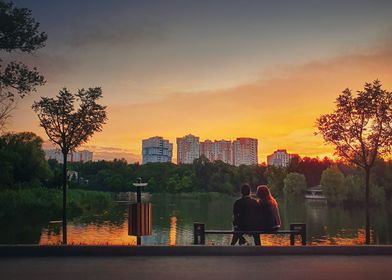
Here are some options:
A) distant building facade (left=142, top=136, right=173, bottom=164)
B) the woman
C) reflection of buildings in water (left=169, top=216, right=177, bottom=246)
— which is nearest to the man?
the woman

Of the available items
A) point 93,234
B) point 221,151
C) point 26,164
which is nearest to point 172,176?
point 26,164

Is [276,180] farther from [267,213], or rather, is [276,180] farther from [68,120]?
[267,213]

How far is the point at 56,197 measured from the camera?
4084cm

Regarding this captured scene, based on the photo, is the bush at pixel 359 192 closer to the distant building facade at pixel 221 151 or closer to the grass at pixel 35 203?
the grass at pixel 35 203

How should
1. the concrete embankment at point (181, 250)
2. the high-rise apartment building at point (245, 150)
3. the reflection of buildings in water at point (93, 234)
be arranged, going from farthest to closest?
the high-rise apartment building at point (245, 150) < the reflection of buildings in water at point (93, 234) < the concrete embankment at point (181, 250)

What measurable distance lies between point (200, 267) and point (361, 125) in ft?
39.7

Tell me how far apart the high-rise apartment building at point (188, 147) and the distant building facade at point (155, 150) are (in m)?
7.50

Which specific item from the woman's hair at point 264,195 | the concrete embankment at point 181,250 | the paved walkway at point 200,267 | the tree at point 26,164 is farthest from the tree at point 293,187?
the paved walkway at point 200,267

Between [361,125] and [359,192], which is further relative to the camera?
[359,192]

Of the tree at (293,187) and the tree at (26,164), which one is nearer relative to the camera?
the tree at (26,164)

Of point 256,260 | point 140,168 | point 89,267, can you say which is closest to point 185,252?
point 256,260

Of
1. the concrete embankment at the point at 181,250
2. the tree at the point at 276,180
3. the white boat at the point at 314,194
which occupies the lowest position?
the concrete embankment at the point at 181,250

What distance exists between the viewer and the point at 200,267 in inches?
297

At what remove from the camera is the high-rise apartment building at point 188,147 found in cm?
17338
